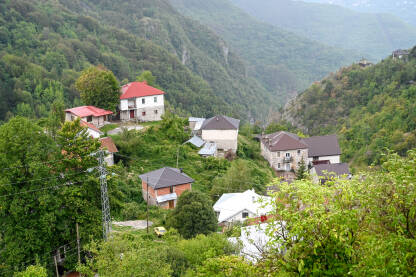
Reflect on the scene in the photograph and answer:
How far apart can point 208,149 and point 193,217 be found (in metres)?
21.6

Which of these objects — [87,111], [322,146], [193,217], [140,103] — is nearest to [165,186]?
[193,217]

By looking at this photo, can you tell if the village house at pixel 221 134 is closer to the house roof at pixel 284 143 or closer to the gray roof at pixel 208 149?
the gray roof at pixel 208 149

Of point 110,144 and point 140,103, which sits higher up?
point 140,103

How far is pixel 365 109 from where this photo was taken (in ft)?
301

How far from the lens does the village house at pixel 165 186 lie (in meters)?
38.7

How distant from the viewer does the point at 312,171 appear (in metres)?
56.7

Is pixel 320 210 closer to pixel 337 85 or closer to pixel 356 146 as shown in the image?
pixel 356 146

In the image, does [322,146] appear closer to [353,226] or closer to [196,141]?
[196,141]

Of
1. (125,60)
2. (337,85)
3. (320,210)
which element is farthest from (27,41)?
(320,210)

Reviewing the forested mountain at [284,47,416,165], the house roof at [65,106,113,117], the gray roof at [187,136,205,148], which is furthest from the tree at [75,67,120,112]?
the forested mountain at [284,47,416,165]

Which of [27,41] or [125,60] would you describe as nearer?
[27,41]

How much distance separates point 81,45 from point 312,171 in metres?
98.1

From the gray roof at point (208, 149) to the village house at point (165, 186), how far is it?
36.0 ft

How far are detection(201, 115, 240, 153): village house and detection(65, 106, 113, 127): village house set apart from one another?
490 inches
